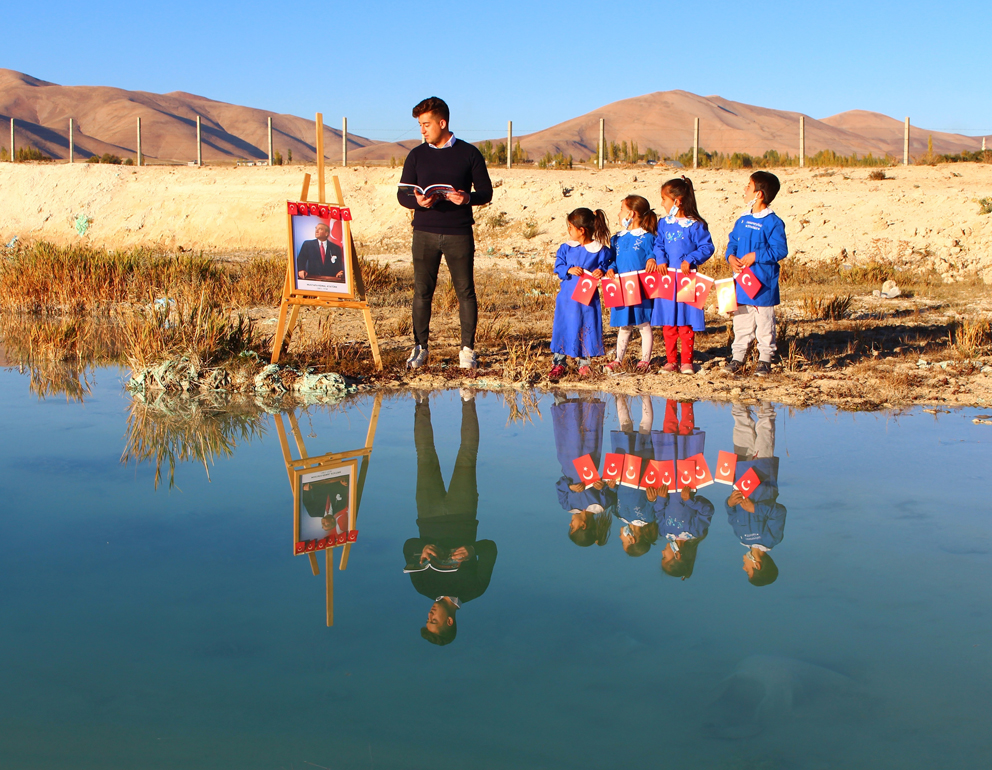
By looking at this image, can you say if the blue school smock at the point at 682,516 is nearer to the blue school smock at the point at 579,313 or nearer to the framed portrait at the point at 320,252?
the blue school smock at the point at 579,313

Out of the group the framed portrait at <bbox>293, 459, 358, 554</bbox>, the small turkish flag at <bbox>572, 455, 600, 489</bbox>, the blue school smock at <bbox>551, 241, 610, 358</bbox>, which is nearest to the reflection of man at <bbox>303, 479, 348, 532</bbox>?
the framed portrait at <bbox>293, 459, 358, 554</bbox>

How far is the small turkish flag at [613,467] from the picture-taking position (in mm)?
4609

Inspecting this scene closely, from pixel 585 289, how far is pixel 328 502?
151 inches

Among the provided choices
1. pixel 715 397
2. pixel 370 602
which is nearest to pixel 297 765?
pixel 370 602

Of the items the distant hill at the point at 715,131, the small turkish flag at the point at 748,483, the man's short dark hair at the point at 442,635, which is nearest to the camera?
the man's short dark hair at the point at 442,635

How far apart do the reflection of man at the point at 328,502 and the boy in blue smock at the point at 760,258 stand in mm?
4180

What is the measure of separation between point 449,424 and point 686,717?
365 cm

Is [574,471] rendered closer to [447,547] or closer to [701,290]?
[447,547]

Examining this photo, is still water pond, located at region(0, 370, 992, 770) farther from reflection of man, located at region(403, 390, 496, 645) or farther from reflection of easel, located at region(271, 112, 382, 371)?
reflection of easel, located at region(271, 112, 382, 371)

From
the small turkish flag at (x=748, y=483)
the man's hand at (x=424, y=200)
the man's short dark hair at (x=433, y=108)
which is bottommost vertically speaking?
the small turkish flag at (x=748, y=483)

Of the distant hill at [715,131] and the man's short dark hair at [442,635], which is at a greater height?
the distant hill at [715,131]

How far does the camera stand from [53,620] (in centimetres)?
299

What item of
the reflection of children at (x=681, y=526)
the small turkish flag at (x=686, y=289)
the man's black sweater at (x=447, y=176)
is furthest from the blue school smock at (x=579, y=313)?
the reflection of children at (x=681, y=526)

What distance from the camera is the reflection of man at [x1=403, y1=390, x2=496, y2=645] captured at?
3090 mm
